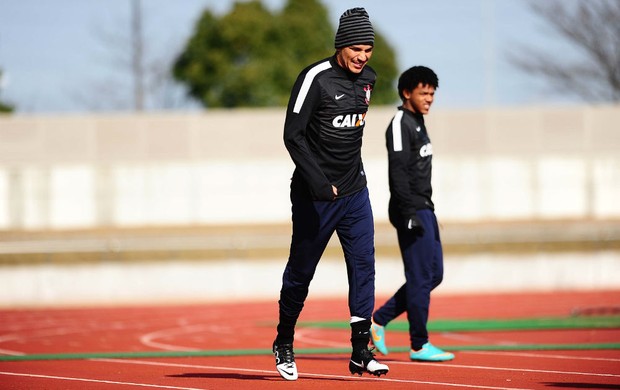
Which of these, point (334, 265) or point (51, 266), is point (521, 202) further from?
point (51, 266)

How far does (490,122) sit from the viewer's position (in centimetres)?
3256

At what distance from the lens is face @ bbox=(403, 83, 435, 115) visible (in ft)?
31.4

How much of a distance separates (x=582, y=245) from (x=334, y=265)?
14.8 feet

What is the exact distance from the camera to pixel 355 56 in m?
7.41

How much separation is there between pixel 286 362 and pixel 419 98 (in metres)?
2.67

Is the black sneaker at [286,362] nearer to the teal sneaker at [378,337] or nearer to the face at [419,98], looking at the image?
the teal sneaker at [378,337]

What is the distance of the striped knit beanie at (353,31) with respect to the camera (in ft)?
24.3

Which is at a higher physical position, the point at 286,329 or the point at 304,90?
the point at 304,90

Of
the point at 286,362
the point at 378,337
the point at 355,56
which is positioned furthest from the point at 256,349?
the point at 355,56

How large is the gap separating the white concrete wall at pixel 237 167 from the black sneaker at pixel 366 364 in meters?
24.4

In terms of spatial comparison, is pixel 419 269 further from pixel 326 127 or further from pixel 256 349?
pixel 256 349

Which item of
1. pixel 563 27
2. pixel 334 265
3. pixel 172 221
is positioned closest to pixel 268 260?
pixel 334 265

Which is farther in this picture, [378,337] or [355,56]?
[378,337]

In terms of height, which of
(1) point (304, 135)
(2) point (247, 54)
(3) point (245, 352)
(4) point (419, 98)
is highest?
(2) point (247, 54)
